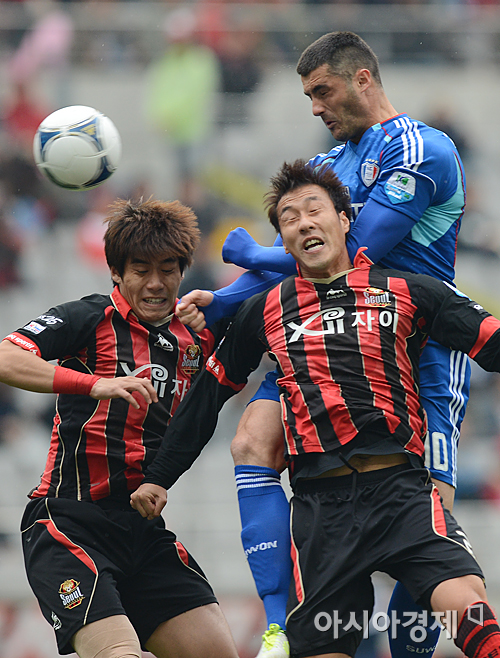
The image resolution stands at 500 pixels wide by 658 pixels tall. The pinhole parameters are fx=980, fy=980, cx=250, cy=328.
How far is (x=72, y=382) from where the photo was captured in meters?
4.18

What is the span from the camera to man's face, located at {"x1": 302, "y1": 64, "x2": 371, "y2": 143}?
179 inches

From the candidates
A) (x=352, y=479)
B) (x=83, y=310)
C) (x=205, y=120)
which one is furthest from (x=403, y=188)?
(x=205, y=120)

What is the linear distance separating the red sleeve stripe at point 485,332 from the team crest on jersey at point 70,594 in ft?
6.32

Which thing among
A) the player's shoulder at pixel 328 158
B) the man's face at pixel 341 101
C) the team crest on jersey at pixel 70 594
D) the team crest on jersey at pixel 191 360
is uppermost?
the man's face at pixel 341 101

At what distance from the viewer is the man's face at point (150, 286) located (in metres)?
4.55

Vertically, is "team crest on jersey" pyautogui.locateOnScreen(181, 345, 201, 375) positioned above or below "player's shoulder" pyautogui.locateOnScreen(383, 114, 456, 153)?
below

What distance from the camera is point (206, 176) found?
33.2 feet

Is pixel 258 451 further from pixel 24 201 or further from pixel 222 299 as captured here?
pixel 24 201

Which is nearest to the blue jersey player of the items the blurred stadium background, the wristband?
the wristband

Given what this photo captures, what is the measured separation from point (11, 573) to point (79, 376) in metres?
5.29

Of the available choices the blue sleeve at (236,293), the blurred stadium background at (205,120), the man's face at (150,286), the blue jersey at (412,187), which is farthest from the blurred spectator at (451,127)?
the man's face at (150,286)

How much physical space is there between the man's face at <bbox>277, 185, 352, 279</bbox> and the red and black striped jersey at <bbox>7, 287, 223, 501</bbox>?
790 millimetres

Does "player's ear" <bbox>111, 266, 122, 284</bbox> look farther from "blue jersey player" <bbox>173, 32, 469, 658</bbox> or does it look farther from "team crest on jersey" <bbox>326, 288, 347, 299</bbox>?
→ "team crest on jersey" <bbox>326, 288, 347, 299</bbox>

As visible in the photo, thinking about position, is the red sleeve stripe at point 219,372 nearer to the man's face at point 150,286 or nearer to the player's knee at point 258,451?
the player's knee at point 258,451
